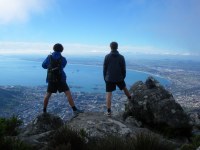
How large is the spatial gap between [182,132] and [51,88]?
470 centimetres

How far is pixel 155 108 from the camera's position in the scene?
11.2 meters

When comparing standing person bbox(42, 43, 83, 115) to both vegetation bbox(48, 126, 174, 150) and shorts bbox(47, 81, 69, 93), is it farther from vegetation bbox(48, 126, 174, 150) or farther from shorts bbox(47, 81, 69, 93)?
vegetation bbox(48, 126, 174, 150)

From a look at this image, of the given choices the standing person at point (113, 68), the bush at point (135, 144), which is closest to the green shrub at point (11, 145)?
the bush at point (135, 144)

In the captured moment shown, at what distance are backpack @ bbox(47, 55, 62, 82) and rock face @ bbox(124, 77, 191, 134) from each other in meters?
3.30

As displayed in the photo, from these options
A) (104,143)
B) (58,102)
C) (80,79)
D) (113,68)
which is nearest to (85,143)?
(104,143)

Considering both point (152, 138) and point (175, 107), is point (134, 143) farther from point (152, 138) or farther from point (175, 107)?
point (175, 107)

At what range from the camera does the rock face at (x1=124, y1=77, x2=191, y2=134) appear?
10797mm

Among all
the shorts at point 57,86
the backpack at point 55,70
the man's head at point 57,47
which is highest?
the man's head at point 57,47

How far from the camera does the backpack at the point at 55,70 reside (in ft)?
33.2

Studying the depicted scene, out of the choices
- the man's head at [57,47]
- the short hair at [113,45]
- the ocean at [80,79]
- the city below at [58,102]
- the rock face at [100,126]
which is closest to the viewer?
the rock face at [100,126]

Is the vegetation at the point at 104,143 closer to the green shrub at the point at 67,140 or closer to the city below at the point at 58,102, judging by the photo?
the green shrub at the point at 67,140

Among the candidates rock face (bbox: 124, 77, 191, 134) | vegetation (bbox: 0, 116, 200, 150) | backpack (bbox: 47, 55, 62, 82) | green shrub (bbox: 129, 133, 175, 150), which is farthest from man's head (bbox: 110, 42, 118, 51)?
green shrub (bbox: 129, 133, 175, 150)

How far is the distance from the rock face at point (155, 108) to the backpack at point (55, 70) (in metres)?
3.30

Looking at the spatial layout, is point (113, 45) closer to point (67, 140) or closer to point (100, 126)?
point (100, 126)
